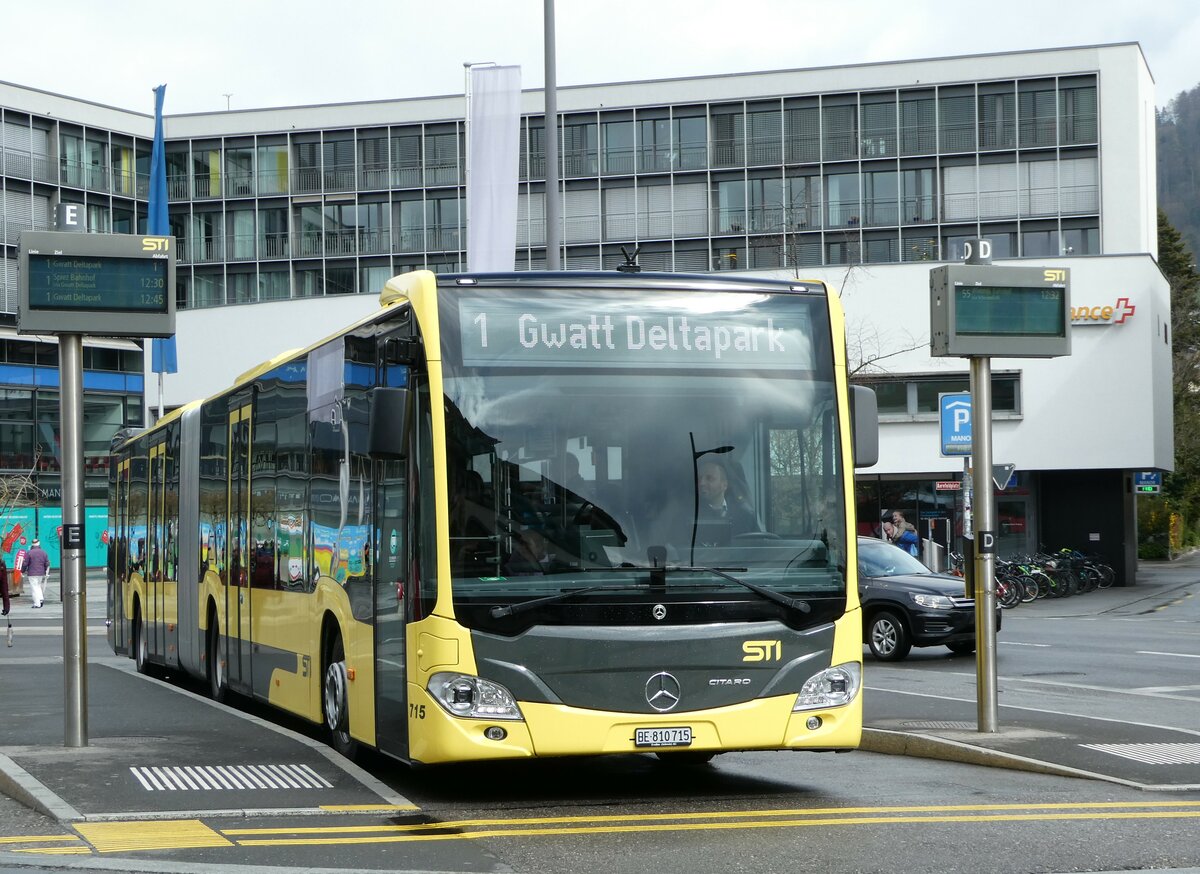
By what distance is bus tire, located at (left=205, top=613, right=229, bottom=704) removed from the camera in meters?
16.3

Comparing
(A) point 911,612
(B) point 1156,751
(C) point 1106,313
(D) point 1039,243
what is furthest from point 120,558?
(D) point 1039,243

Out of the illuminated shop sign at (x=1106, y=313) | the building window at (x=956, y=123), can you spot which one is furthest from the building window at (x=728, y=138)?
the illuminated shop sign at (x=1106, y=313)

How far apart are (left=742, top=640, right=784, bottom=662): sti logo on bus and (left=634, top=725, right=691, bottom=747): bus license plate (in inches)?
20.4

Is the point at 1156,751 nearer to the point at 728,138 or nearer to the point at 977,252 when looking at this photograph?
the point at 977,252

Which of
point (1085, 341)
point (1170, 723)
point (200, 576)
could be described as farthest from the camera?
point (1085, 341)

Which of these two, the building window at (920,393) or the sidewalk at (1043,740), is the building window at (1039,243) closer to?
the building window at (920,393)

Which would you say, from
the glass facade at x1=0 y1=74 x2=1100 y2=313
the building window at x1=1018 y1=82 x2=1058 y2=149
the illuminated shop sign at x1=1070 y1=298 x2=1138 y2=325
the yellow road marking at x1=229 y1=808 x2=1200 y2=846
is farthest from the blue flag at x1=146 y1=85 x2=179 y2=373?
the yellow road marking at x1=229 y1=808 x2=1200 y2=846

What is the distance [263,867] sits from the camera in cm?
762

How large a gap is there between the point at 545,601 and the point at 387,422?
4.17ft

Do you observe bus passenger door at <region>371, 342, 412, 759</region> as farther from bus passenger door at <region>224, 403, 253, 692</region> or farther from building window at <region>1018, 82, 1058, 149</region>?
building window at <region>1018, 82, 1058, 149</region>

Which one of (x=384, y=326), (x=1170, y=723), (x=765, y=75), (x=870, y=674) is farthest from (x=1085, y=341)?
(x=384, y=326)

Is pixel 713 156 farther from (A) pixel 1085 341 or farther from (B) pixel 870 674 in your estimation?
(B) pixel 870 674

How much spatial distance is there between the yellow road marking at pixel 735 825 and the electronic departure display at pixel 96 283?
14.8 ft

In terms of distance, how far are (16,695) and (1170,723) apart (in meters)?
11.5
